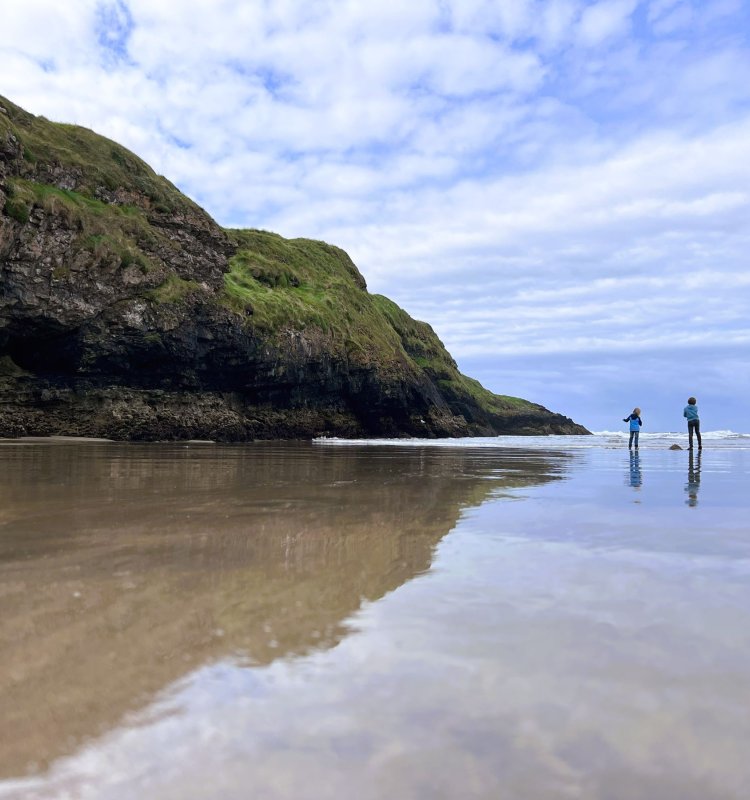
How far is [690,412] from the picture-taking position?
56.2 feet

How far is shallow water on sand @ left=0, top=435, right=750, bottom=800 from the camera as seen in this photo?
3.84 feet

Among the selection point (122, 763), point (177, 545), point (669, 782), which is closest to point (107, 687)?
point (122, 763)

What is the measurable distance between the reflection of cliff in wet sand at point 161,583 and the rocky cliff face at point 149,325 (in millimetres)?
20239

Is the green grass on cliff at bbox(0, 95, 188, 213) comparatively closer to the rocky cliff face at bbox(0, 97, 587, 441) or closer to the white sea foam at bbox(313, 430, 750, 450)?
the rocky cliff face at bbox(0, 97, 587, 441)

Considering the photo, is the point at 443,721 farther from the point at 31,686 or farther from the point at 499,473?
the point at 499,473

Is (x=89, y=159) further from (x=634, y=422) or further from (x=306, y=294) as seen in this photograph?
(x=634, y=422)

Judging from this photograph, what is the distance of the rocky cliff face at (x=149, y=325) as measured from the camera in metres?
23.0

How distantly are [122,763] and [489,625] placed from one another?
4.00 ft

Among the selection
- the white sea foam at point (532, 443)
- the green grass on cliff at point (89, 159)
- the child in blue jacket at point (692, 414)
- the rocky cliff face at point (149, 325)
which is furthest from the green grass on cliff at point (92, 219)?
the child in blue jacket at point (692, 414)

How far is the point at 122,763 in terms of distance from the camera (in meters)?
1.18

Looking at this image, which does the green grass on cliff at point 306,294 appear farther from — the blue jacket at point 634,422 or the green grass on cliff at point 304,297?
the blue jacket at point 634,422

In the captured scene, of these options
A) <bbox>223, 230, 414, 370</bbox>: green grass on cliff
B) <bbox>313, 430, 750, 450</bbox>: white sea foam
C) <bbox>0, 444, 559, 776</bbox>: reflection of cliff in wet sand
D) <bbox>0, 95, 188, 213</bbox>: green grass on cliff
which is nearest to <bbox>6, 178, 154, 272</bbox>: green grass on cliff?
<bbox>0, 95, 188, 213</bbox>: green grass on cliff

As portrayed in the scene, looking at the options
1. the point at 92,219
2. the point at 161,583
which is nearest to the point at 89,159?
the point at 92,219

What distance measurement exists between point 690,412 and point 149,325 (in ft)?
70.2
